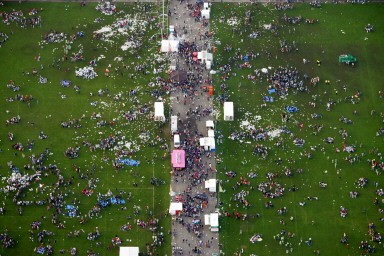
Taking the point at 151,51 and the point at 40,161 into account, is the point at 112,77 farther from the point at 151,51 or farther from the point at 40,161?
the point at 40,161

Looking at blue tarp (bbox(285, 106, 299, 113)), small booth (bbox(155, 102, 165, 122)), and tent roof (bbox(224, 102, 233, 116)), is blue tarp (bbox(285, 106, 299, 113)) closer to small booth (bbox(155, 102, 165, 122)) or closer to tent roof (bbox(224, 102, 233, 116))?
tent roof (bbox(224, 102, 233, 116))

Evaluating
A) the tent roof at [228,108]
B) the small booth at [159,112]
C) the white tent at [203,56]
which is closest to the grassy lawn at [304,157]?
the tent roof at [228,108]

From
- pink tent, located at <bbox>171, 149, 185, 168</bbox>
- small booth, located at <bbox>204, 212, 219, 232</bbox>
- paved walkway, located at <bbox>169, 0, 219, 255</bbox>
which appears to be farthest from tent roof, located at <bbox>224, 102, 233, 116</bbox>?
small booth, located at <bbox>204, 212, 219, 232</bbox>

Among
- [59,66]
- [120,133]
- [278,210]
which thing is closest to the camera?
[278,210]

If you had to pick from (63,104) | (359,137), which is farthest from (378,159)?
(63,104)

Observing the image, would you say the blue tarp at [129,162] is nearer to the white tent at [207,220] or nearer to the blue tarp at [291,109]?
the white tent at [207,220]

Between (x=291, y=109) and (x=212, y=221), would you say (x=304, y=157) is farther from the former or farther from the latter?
(x=212, y=221)
